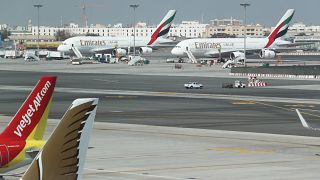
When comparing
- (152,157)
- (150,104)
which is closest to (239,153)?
(152,157)

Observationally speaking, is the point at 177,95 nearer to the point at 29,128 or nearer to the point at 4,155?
the point at 29,128

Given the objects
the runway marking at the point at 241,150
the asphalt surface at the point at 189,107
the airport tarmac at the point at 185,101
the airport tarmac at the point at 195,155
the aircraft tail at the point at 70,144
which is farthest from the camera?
the airport tarmac at the point at 185,101

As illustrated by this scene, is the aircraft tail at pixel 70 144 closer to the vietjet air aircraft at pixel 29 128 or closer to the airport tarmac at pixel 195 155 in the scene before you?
the vietjet air aircraft at pixel 29 128

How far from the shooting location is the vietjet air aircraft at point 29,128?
30250mm

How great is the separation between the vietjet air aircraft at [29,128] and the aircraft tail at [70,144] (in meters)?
11.1

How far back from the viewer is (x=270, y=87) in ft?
398

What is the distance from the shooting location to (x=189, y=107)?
285 ft

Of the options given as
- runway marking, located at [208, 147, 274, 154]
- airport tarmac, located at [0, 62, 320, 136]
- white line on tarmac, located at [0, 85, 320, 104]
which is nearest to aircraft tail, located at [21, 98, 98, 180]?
runway marking, located at [208, 147, 274, 154]

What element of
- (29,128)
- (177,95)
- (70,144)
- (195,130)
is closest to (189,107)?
(177,95)

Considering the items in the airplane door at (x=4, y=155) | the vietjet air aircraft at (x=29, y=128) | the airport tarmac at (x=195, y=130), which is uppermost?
the vietjet air aircraft at (x=29, y=128)

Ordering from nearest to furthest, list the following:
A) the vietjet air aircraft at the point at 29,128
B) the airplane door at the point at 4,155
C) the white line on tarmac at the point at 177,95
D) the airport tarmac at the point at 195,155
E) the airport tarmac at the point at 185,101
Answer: the airplane door at the point at 4,155, the vietjet air aircraft at the point at 29,128, the airport tarmac at the point at 195,155, the airport tarmac at the point at 185,101, the white line on tarmac at the point at 177,95

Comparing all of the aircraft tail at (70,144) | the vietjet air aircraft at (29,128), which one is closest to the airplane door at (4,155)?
the vietjet air aircraft at (29,128)

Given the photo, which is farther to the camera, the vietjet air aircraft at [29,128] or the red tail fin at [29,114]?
the red tail fin at [29,114]

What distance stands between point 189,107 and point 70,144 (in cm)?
6784
